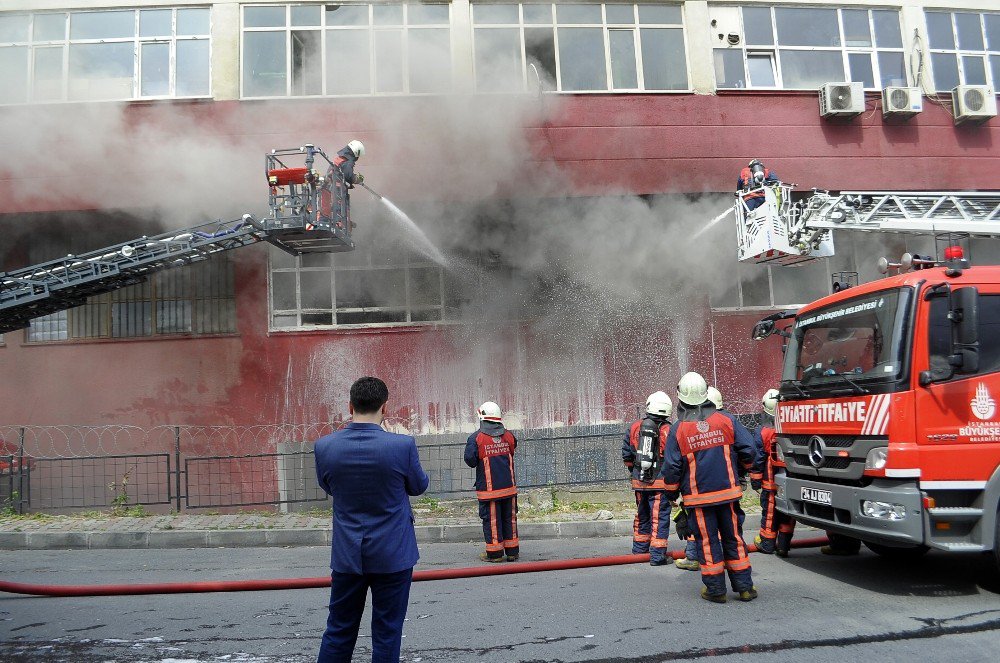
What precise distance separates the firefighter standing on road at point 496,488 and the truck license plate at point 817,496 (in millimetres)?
2617

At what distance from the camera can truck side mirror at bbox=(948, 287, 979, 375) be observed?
15.9 feet

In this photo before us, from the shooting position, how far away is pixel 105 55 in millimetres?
11656

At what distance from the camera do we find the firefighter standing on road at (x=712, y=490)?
16.4ft

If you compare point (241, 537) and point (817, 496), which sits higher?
point (817, 496)

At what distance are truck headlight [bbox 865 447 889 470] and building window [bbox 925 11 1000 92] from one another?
10541mm

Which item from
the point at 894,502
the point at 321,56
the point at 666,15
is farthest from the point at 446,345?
the point at 894,502

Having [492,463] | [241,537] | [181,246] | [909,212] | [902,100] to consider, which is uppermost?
[902,100]

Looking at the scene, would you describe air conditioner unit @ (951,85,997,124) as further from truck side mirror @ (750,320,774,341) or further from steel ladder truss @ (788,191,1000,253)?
truck side mirror @ (750,320,774,341)

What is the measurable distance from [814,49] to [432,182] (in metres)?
7.10

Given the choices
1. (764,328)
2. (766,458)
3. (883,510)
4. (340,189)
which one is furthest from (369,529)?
(340,189)

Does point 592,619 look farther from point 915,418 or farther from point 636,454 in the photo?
point 915,418

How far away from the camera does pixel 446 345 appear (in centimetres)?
1202

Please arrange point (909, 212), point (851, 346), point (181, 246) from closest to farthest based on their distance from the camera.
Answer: point (851, 346) → point (909, 212) → point (181, 246)

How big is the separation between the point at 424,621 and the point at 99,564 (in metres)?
4.62
